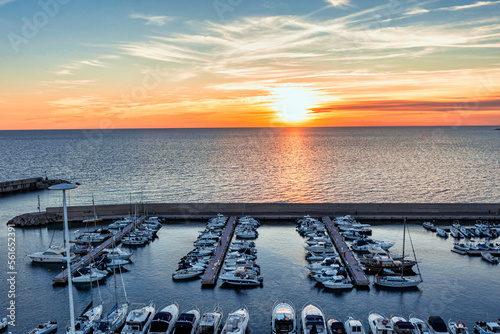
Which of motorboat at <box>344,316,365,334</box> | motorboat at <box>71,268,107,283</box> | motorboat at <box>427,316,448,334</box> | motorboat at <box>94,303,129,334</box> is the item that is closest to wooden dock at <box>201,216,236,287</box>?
motorboat at <box>94,303,129,334</box>

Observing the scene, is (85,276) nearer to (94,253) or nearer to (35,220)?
(94,253)

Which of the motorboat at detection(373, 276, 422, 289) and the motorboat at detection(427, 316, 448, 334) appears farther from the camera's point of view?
the motorboat at detection(373, 276, 422, 289)

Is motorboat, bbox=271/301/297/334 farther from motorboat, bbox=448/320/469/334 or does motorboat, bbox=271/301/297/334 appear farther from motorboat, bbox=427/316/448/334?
motorboat, bbox=448/320/469/334

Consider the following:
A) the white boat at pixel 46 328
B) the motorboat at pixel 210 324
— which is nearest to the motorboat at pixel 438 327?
the motorboat at pixel 210 324

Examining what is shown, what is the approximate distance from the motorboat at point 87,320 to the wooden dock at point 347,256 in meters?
23.5

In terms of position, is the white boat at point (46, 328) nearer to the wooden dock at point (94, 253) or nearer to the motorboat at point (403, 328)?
the wooden dock at point (94, 253)

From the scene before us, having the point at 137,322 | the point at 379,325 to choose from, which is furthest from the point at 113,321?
the point at 379,325

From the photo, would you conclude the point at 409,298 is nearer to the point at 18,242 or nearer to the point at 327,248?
the point at 327,248

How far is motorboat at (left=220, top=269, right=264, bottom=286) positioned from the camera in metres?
37.5

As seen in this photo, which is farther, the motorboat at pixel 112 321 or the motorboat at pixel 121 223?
the motorboat at pixel 121 223

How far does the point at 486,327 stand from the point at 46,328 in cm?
3272

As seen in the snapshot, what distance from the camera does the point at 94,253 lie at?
45.8 meters

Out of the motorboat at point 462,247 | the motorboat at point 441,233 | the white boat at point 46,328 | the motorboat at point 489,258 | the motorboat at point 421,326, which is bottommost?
the white boat at point 46,328

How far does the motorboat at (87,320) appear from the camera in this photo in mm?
28555
